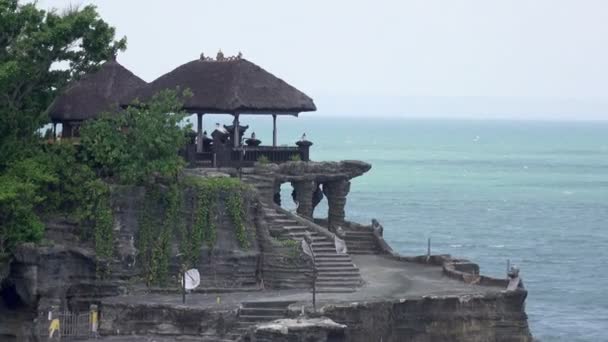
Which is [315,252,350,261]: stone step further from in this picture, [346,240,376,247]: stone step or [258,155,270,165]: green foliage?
[346,240,376,247]: stone step

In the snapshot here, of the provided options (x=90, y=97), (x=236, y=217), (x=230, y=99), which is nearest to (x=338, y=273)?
(x=236, y=217)

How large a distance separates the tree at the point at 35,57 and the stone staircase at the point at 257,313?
9.63 meters

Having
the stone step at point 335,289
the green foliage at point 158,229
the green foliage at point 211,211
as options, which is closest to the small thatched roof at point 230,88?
the green foliage at point 211,211

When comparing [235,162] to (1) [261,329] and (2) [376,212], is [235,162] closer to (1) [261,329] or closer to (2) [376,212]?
(1) [261,329]

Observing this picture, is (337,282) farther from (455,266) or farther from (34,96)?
(34,96)

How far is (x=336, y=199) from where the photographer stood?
2704 inches

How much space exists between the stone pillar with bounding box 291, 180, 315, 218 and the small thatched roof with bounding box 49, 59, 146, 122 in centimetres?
721

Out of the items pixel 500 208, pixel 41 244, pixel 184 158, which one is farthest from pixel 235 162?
pixel 500 208

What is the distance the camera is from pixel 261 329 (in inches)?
2119

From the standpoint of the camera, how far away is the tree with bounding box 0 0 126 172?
5844 centimetres

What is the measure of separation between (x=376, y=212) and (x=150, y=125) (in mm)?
72420

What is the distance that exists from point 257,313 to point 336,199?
13.2 metres

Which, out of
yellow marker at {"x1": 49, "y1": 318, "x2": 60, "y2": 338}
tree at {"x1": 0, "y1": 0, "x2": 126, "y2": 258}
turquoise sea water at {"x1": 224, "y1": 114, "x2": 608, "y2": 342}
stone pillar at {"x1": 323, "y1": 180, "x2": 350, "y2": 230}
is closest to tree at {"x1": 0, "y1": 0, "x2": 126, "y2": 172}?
tree at {"x1": 0, "y1": 0, "x2": 126, "y2": 258}

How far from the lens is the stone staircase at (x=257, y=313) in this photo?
55.8 meters
